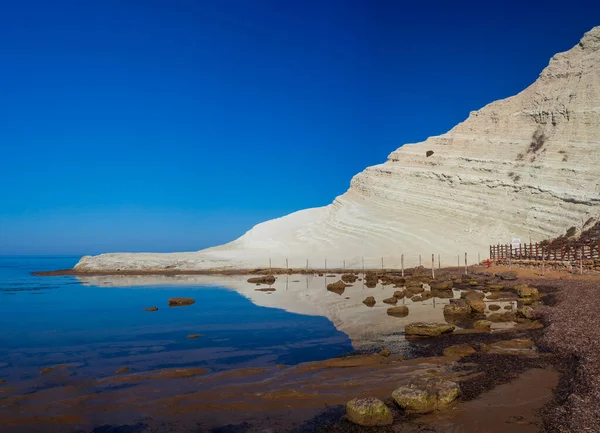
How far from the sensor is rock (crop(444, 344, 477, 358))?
39.0 ft

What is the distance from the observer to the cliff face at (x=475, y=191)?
156 feet

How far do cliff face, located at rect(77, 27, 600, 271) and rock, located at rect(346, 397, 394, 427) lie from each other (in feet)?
135

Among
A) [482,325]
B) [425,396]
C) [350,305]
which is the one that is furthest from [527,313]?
[425,396]

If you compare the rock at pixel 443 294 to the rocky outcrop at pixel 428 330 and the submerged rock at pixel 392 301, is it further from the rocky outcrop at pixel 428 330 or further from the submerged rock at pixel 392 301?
→ the rocky outcrop at pixel 428 330

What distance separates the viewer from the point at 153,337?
16938mm

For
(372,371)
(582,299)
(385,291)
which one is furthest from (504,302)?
(372,371)

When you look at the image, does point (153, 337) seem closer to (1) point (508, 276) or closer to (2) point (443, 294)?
(2) point (443, 294)

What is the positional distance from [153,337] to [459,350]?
34.5 feet

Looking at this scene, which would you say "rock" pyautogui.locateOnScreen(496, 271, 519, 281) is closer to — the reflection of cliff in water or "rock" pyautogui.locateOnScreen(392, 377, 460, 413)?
the reflection of cliff in water

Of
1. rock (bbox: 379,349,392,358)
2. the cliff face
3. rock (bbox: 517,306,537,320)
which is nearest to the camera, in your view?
rock (bbox: 379,349,392,358)

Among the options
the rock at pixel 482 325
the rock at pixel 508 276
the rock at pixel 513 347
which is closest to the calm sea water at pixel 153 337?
the rock at pixel 513 347

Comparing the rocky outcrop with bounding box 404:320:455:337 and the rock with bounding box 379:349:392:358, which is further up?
the rocky outcrop with bounding box 404:320:455:337

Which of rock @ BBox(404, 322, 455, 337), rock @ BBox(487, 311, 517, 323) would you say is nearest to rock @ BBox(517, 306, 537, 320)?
rock @ BBox(487, 311, 517, 323)

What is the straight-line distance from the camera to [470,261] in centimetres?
4684
